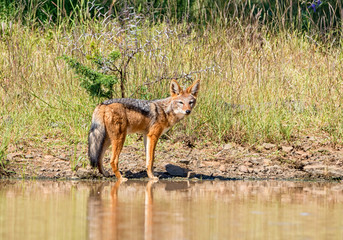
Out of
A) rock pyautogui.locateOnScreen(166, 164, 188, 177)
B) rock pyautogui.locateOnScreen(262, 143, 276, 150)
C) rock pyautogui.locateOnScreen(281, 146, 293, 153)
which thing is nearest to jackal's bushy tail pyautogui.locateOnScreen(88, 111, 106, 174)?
rock pyautogui.locateOnScreen(166, 164, 188, 177)

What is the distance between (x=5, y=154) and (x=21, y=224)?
3.80 metres

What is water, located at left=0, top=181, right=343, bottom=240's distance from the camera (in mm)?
4652

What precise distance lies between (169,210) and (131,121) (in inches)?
108

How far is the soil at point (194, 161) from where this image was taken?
27.6 feet

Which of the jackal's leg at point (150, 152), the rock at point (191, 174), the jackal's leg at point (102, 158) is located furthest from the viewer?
the rock at point (191, 174)

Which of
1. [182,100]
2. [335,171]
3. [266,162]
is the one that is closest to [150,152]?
[182,100]

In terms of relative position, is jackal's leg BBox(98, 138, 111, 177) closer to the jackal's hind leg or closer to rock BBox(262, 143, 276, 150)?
the jackal's hind leg

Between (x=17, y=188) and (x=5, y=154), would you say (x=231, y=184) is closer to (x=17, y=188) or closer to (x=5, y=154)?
(x=17, y=188)

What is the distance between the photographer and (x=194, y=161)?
29.6ft

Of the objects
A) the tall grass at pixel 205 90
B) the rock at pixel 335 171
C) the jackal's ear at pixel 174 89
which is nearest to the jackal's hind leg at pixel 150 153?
the jackal's ear at pixel 174 89

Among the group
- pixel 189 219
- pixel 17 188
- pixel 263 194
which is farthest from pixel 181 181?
pixel 189 219

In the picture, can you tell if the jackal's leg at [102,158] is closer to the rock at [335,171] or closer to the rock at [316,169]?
the rock at [316,169]

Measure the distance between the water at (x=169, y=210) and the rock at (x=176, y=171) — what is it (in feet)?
2.02

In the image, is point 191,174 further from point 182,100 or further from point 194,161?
point 182,100
